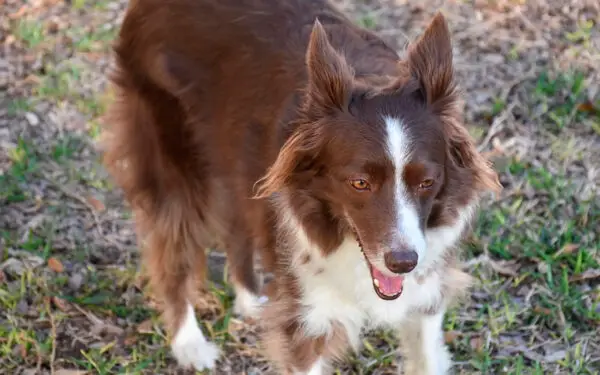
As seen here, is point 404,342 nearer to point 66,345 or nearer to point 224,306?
point 224,306

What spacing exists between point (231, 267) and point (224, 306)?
0.23 metres

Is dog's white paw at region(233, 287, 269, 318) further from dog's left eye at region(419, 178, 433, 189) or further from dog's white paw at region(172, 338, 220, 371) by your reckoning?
dog's left eye at region(419, 178, 433, 189)

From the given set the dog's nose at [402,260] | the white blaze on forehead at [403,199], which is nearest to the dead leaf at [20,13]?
the white blaze on forehead at [403,199]

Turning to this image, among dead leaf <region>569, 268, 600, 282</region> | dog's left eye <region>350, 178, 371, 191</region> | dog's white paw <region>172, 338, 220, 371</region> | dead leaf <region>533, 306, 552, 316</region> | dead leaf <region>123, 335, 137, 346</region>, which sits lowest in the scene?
dead leaf <region>123, 335, 137, 346</region>

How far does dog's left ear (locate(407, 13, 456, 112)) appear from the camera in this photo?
3156mm

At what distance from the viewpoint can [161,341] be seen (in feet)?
14.8

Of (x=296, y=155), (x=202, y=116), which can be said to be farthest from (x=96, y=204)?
(x=296, y=155)

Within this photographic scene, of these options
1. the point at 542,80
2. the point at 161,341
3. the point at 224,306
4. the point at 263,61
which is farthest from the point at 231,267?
the point at 542,80

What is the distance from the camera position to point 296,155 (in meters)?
3.22

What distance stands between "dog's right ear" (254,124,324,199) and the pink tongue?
50cm

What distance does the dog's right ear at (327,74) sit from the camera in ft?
10.2

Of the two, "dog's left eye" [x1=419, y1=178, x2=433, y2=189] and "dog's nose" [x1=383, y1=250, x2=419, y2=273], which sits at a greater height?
"dog's left eye" [x1=419, y1=178, x2=433, y2=189]

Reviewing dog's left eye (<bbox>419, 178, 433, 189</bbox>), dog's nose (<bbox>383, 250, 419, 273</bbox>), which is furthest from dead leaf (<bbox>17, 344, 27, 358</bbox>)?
dog's left eye (<bbox>419, 178, 433, 189</bbox>)

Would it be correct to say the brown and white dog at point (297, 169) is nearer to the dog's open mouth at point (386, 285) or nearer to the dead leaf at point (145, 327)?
the dog's open mouth at point (386, 285)
